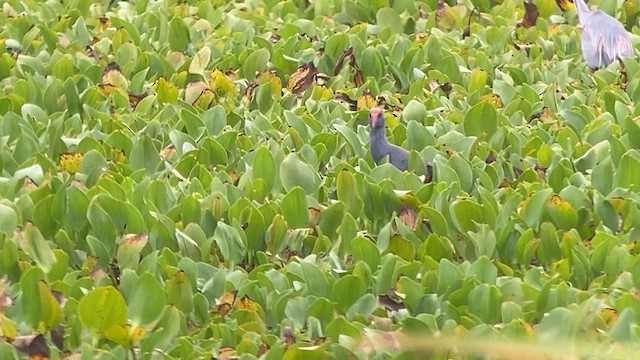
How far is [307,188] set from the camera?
14.4 feet

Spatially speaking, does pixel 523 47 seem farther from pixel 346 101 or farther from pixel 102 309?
pixel 102 309

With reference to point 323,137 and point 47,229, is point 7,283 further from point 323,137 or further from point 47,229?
point 323,137

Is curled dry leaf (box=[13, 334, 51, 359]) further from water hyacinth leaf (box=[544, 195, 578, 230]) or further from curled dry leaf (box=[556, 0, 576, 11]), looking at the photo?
curled dry leaf (box=[556, 0, 576, 11])

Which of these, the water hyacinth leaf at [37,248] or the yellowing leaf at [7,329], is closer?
the yellowing leaf at [7,329]

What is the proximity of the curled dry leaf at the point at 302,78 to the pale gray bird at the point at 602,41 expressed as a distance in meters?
1.28

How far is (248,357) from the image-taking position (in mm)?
3117

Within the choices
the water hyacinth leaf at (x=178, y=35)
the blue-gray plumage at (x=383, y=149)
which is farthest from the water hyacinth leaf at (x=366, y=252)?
the water hyacinth leaf at (x=178, y=35)

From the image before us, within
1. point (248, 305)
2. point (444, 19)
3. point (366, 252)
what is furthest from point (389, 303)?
point (444, 19)

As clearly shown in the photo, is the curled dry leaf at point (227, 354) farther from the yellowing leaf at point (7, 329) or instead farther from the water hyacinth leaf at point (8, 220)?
the water hyacinth leaf at point (8, 220)

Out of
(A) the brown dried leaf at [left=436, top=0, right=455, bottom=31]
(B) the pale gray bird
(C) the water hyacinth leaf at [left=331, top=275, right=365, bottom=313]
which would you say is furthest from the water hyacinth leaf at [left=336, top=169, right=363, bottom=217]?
(A) the brown dried leaf at [left=436, top=0, right=455, bottom=31]

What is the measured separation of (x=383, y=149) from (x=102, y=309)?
173cm

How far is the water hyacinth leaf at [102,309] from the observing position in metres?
3.14

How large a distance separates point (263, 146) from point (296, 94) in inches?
48.5

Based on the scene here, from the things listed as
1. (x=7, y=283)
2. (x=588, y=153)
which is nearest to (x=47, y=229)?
(x=7, y=283)
